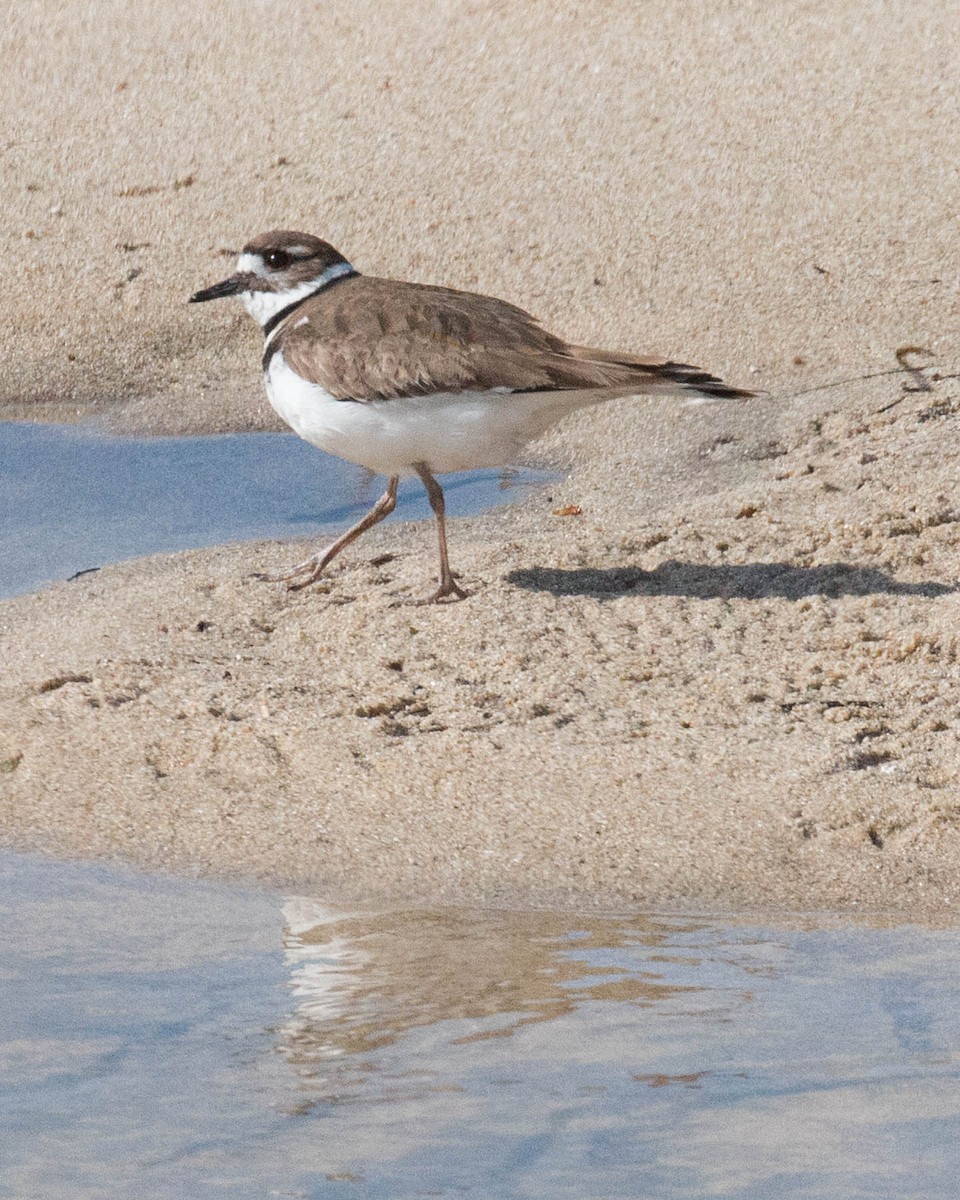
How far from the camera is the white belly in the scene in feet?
16.9

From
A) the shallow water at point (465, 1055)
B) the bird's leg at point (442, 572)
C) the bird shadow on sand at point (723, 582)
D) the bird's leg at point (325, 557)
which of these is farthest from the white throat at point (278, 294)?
the shallow water at point (465, 1055)

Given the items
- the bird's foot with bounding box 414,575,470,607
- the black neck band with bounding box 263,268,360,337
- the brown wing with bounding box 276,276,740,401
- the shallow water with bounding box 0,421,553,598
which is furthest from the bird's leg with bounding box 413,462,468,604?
the black neck band with bounding box 263,268,360,337

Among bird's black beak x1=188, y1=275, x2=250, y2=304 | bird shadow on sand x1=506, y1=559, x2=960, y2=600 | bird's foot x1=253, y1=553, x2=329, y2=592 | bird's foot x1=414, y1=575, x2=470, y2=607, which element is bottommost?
bird shadow on sand x1=506, y1=559, x2=960, y2=600

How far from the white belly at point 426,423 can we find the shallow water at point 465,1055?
6.81ft

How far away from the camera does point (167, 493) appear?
20.0 ft

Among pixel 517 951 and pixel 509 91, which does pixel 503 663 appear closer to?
pixel 517 951

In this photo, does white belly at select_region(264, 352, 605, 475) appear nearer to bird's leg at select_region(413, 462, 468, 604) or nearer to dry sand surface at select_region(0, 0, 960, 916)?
bird's leg at select_region(413, 462, 468, 604)

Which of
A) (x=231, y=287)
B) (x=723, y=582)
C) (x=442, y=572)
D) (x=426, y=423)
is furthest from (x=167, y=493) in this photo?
(x=723, y=582)

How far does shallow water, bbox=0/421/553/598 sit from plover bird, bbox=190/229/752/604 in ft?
2.07

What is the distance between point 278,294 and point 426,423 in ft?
3.57

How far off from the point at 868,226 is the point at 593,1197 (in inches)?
217

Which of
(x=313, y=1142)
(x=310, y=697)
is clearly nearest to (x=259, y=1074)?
(x=313, y=1142)

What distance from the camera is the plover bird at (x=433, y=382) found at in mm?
5109

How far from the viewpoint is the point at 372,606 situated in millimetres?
5062
